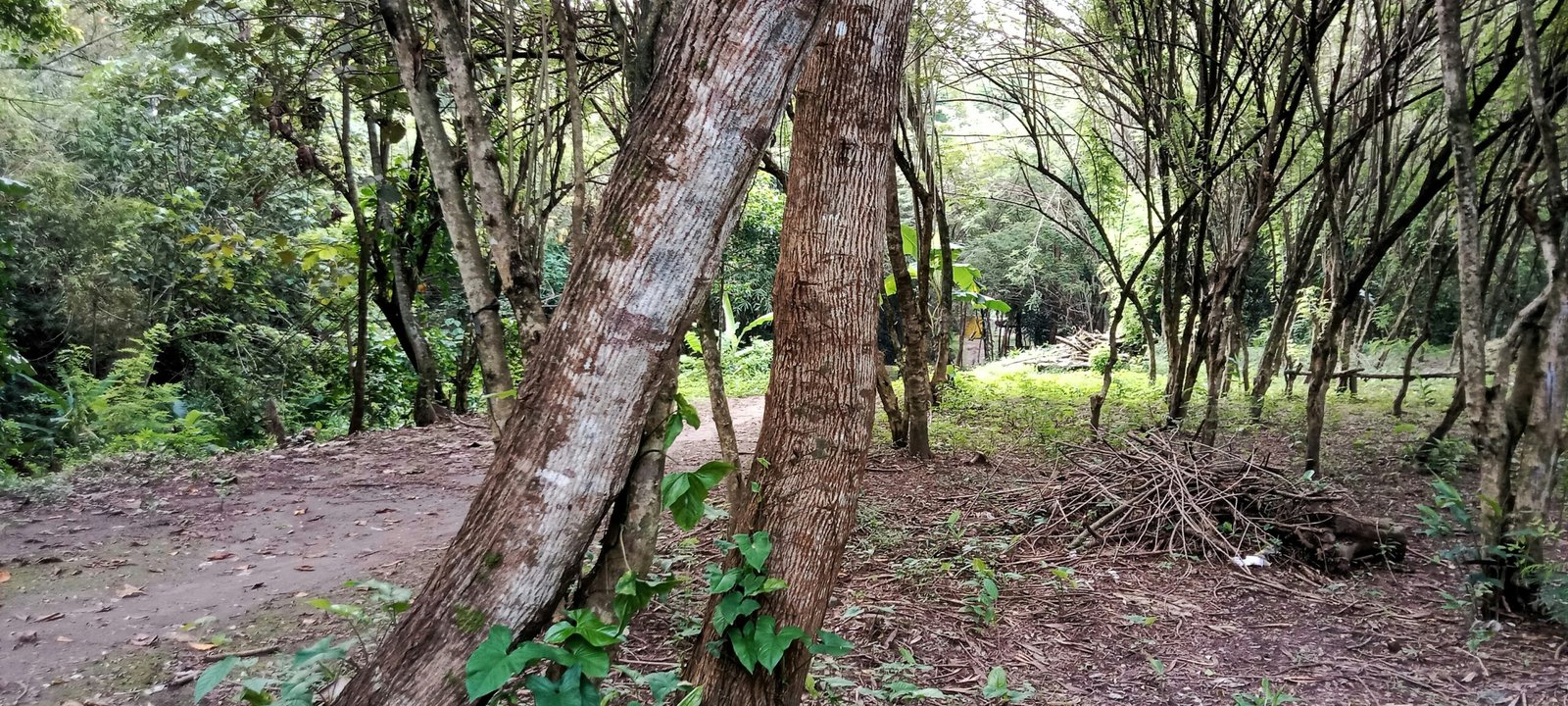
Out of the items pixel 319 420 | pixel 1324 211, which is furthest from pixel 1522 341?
pixel 319 420

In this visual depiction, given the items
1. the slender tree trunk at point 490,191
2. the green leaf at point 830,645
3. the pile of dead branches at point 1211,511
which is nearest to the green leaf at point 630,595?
the green leaf at point 830,645

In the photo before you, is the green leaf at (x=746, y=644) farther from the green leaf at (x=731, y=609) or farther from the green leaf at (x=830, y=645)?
the green leaf at (x=830, y=645)

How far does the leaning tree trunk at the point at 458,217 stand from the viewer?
290 centimetres

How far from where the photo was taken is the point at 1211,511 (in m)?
4.49

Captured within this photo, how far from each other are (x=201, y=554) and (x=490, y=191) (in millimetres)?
3082

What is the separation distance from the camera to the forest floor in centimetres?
289

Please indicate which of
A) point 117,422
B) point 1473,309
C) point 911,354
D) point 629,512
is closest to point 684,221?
point 629,512

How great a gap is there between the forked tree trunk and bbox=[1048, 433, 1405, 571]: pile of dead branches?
352cm

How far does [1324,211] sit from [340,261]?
31.0 feet

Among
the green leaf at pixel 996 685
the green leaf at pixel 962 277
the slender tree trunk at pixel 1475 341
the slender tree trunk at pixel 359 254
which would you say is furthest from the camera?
the green leaf at pixel 962 277

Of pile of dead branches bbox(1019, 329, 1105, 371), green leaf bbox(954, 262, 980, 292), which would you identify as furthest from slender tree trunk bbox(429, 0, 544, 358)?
pile of dead branches bbox(1019, 329, 1105, 371)

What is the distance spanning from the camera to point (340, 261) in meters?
8.00

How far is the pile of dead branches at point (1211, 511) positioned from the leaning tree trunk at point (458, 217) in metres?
3.37

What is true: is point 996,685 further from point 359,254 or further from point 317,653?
point 359,254
